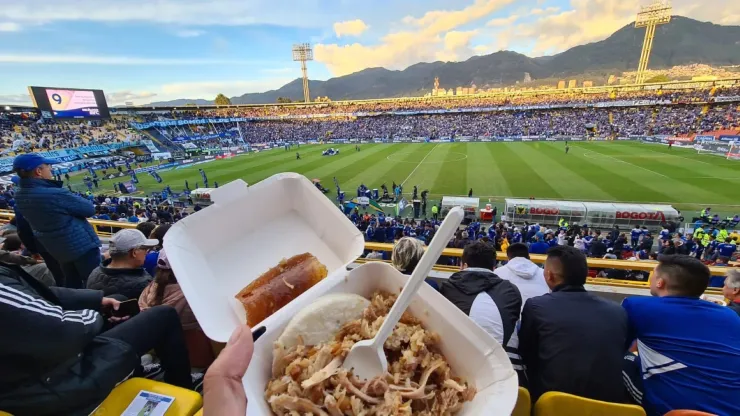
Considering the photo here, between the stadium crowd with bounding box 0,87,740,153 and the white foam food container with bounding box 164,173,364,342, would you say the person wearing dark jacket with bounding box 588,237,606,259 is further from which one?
the stadium crowd with bounding box 0,87,740,153

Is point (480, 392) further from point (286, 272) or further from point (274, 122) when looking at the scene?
point (274, 122)

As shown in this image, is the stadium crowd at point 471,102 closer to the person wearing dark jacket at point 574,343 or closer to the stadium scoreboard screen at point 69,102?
the stadium scoreboard screen at point 69,102

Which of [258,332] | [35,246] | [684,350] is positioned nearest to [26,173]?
[35,246]

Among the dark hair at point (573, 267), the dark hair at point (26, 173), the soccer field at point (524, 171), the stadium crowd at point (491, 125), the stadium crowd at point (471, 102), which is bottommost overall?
the soccer field at point (524, 171)

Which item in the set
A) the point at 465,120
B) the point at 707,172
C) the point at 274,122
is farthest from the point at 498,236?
Result: the point at 274,122

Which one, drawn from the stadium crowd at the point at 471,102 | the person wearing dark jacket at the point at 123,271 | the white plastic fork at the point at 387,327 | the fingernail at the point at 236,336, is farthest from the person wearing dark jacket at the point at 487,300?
the stadium crowd at the point at 471,102

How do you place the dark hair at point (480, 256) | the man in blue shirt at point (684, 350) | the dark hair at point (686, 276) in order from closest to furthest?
the man in blue shirt at point (684, 350) < the dark hair at point (686, 276) < the dark hair at point (480, 256)

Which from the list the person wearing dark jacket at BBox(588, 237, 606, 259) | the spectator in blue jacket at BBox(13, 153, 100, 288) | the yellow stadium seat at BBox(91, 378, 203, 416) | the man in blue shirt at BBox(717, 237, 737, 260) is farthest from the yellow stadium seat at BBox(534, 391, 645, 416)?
the man in blue shirt at BBox(717, 237, 737, 260)
